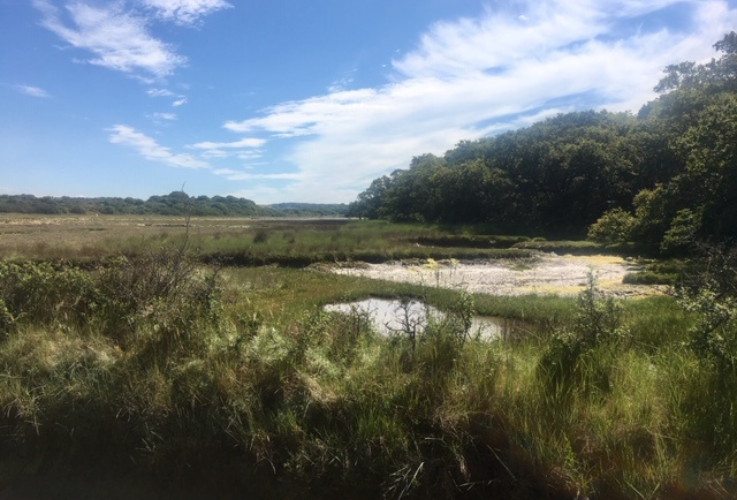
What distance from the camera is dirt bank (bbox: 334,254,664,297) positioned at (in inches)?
711

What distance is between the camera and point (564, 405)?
3352 mm

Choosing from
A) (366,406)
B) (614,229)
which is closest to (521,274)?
(614,229)

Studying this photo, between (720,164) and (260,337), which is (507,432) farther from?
(720,164)

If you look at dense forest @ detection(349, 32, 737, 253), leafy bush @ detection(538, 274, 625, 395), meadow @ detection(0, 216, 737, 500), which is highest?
dense forest @ detection(349, 32, 737, 253)

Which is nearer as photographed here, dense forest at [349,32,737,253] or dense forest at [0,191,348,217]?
dense forest at [349,32,737,253]

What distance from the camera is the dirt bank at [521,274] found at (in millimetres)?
18062

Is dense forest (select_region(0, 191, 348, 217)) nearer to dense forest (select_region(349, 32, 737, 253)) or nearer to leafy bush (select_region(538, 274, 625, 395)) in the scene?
dense forest (select_region(349, 32, 737, 253))

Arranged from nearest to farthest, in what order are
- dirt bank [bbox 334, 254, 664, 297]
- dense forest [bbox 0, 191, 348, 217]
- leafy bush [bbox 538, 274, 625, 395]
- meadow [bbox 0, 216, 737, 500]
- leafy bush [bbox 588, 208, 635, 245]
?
meadow [bbox 0, 216, 737, 500] → leafy bush [bbox 538, 274, 625, 395] → dirt bank [bbox 334, 254, 664, 297] → leafy bush [bbox 588, 208, 635, 245] → dense forest [bbox 0, 191, 348, 217]

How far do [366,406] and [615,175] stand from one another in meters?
46.2

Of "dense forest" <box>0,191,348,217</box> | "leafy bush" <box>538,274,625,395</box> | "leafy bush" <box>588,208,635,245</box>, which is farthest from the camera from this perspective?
"dense forest" <box>0,191,348,217</box>

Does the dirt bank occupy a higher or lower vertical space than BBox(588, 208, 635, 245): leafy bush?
lower

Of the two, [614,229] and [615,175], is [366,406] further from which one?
[615,175]

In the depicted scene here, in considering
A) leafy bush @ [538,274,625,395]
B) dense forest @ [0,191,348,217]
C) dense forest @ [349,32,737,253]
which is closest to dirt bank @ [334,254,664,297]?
dense forest @ [349,32,737,253]

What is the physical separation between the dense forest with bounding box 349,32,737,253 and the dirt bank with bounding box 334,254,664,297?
14.6ft
